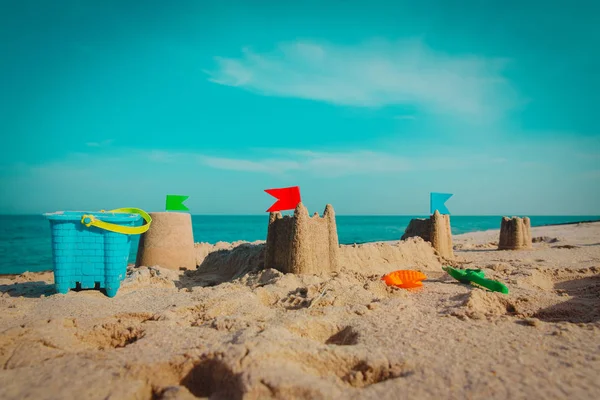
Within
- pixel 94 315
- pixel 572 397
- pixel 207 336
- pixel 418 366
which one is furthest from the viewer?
pixel 94 315

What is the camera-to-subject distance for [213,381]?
236 cm

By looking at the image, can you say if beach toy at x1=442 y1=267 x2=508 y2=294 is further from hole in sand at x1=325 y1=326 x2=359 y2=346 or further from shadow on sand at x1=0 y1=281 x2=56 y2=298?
shadow on sand at x1=0 y1=281 x2=56 y2=298

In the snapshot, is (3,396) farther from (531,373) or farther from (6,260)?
(6,260)

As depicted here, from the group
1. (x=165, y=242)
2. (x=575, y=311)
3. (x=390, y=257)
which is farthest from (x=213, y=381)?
(x=390, y=257)

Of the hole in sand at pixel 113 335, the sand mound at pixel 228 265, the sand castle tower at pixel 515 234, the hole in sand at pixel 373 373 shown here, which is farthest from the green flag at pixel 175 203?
the sand castle tower at pixel 515 234

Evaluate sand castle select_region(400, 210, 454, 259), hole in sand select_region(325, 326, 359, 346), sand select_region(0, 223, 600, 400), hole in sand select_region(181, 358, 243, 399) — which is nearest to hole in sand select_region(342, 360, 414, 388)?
sand select_region(0, 223, 600, 400)

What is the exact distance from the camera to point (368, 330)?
3033 millimetres

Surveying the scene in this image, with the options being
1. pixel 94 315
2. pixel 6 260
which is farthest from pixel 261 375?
pixel 6 260

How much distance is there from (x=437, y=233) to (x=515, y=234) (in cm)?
410

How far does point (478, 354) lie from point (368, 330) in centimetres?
82

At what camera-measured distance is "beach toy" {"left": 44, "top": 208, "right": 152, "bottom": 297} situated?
4285 mm

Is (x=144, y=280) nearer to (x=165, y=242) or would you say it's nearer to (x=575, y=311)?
(x=165, y=242)

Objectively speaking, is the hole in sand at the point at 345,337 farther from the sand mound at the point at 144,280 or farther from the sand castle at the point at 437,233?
the sand castle at the point at 437,233

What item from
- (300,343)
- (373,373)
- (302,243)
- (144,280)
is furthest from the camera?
(302,243)
